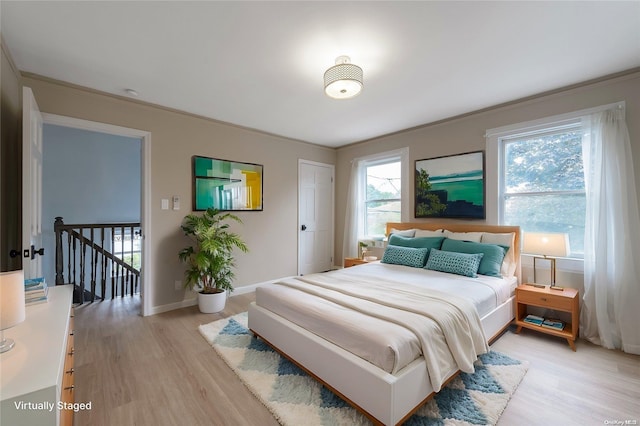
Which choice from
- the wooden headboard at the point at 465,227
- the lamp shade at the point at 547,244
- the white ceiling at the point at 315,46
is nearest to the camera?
the white ceiling at the point at 315,46

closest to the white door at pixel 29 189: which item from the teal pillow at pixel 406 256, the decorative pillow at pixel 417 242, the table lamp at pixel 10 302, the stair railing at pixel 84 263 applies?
the table lamp at pixel 10 302

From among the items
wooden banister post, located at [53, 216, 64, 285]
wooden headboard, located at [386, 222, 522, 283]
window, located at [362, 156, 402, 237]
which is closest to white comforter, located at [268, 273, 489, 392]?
wooden headboard, located at [386, 222, 522, 283]

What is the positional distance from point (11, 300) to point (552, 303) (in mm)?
3780

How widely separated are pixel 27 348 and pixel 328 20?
2.36m

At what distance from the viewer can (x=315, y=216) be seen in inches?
201

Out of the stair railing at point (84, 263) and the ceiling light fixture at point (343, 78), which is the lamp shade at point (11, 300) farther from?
the stair railing at point (84, 263)

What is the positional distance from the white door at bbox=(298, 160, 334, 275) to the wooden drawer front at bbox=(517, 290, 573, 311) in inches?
125

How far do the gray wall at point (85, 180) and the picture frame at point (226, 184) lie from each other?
265cm

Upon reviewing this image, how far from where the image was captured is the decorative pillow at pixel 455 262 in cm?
282

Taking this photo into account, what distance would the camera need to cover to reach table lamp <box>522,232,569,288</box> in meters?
2.56

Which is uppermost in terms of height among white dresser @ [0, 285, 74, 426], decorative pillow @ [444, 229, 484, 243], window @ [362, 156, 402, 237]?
window @ [362, 156, 402, 237]

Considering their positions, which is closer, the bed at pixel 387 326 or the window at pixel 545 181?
the bed at pixel 387 326

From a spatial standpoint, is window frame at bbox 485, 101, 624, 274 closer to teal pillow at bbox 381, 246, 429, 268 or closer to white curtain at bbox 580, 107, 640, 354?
white curtain at bbox 580, 107, 640, 354

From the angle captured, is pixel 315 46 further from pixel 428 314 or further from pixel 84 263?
pixel 84 263
